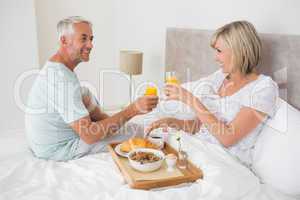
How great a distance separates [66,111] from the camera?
5.21ft

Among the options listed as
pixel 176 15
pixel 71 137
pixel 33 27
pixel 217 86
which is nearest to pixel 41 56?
pixel 33 27

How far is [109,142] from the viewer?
182 centimetres

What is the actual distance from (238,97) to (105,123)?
2.38ft

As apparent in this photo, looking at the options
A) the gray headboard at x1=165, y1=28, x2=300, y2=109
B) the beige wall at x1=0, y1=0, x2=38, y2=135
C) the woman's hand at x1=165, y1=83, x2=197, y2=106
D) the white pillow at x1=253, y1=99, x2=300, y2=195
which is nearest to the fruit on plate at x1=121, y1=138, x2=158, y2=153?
the woman's hand at x1=165, y1=83, x2=197, y2=106

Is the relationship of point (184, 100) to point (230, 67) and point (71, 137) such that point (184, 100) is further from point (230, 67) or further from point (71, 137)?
point (71, 137)

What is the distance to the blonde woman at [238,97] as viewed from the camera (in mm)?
1472

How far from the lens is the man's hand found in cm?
175

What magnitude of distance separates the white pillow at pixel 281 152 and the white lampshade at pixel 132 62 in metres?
1.75

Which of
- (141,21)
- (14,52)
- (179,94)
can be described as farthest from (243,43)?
(14,52)

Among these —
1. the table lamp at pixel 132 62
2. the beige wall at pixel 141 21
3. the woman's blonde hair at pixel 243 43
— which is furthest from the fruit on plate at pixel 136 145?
the table lamp at pixel 132 62

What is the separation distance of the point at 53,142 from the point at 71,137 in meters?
0.11

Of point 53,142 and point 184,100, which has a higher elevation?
point 184,100

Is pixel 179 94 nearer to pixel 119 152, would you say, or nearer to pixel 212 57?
pixel 119 152

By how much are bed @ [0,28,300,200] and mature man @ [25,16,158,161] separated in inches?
3.5
